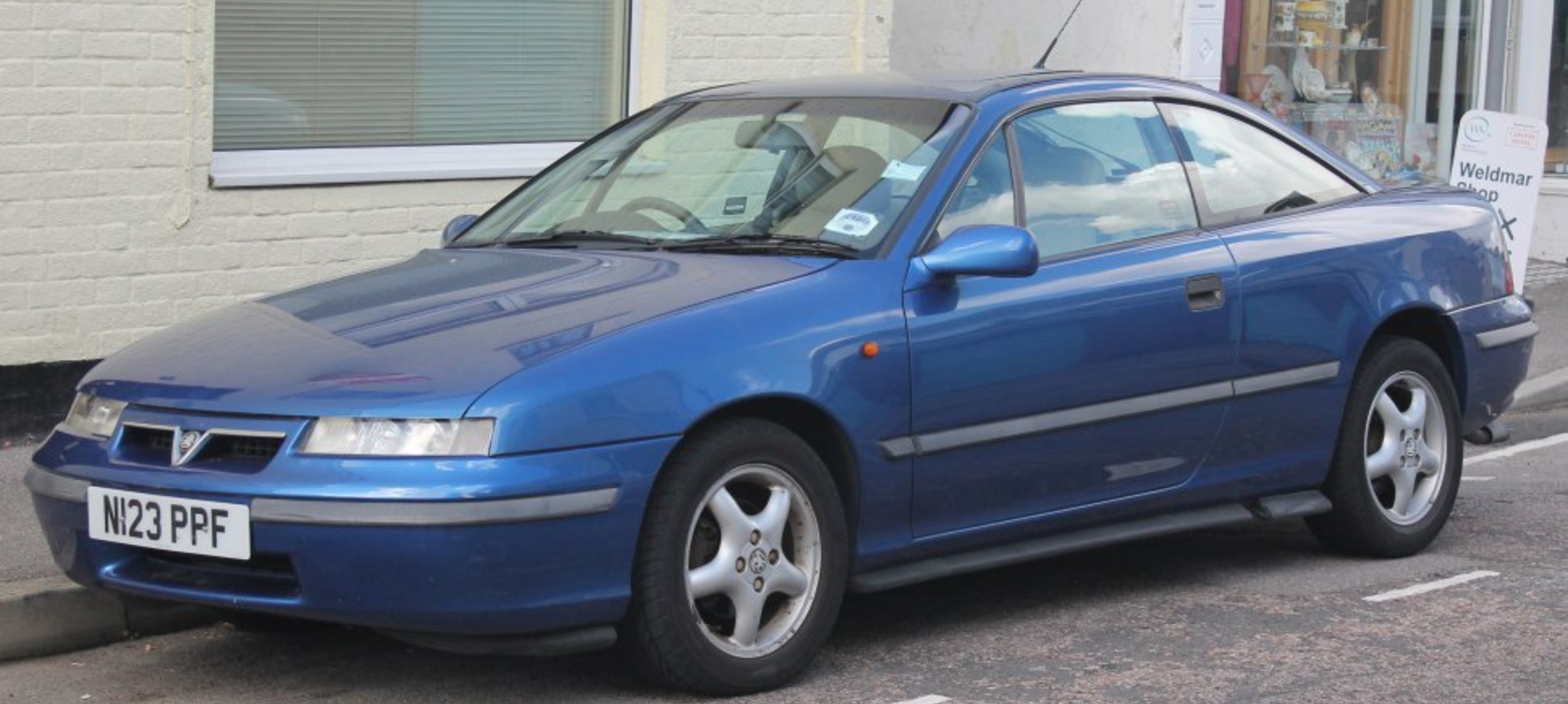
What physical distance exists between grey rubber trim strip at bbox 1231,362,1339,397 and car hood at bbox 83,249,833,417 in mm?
1430

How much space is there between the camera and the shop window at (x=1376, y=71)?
1523 centimetres

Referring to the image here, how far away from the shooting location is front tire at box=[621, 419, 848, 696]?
5.45m

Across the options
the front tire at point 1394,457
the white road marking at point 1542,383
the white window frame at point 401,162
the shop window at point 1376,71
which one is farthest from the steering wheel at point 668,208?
the shop window at point 1376,71

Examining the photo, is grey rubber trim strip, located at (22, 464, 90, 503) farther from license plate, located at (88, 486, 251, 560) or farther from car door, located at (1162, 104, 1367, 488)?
car door, located at (1162, 104, 1367, 488)

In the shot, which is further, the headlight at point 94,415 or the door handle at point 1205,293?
the door handle at point 1205,293

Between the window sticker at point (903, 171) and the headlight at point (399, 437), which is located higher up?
the window sticker at point (903, 171)

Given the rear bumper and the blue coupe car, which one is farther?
the rear bumper

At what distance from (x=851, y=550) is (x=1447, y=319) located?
98.3 inches

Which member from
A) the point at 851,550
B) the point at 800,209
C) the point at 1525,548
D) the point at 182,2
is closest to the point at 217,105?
the point at 182,2

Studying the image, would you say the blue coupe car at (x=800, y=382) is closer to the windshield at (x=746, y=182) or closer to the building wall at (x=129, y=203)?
the windshield at (x=746, y=182)

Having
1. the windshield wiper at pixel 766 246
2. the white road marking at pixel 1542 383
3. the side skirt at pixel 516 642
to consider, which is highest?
the windshield wiper at pixel 766 246

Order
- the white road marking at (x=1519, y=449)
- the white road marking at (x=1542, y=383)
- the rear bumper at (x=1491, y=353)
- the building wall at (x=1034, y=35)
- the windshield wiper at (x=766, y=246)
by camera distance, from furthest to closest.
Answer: the building wall at (x=1034, y=35), the white road marking at (x=1542, y=383), the white road marking at (x=1519, y=449), the rear bumper at (x=1491, y=353), the windshield wiper at (x=766, y=246)

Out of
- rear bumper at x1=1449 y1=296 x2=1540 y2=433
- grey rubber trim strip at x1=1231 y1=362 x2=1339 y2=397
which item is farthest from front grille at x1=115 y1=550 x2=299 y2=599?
rear bumper at x1=1449 y1=296 x2=1540 y2=433

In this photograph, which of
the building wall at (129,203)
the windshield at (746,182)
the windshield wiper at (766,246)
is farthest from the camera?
Answer: the building wall at (129,203)
